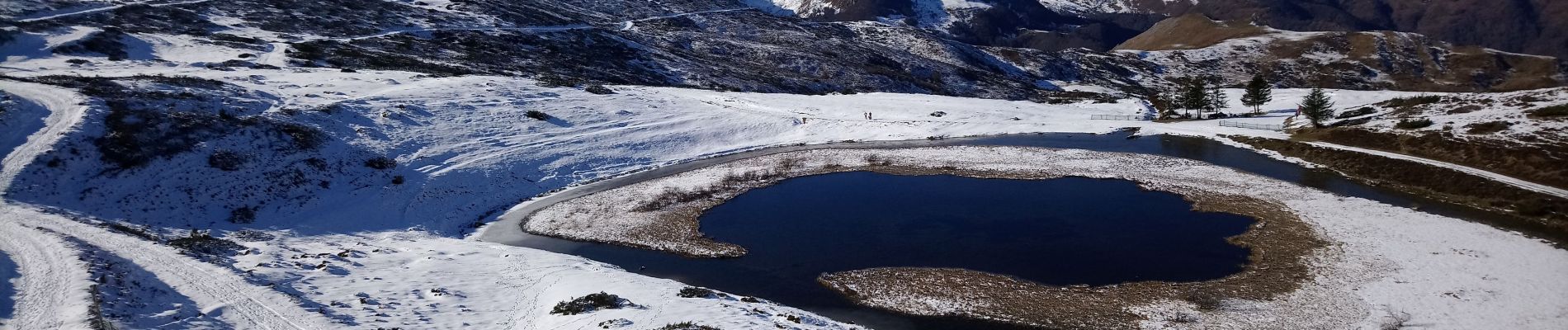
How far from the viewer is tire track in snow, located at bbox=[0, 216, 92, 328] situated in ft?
61.9

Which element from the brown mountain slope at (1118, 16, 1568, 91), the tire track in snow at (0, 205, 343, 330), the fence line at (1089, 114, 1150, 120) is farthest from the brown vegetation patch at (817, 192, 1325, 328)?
the brown mountain slope at (1118, 16, 1568, 91)

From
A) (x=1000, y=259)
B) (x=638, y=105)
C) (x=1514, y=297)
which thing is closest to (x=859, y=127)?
(x=638, y=105)

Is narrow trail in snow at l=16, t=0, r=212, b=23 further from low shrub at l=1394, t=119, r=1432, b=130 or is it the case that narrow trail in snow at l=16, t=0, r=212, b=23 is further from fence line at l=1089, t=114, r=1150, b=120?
low shrub at l=1394, t=119, r=1432, b=130

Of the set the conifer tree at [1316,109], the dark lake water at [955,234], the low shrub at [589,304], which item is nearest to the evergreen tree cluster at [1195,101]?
the conifer tree at [1316,109]

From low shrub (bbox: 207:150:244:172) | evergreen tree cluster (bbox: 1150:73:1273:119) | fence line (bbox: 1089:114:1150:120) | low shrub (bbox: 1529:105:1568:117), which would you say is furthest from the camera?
evergreen tree cluster (bbox: 1150:73:1273:119)

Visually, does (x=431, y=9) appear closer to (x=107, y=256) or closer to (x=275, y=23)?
(x=275, y=23)

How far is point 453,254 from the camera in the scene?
101 ft

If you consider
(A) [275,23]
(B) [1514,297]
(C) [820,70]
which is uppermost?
(A) [275,23]

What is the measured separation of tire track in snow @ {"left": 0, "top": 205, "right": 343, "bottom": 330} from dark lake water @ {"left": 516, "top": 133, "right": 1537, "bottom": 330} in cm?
1296

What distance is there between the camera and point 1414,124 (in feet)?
171

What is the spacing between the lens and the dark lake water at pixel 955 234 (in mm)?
28922

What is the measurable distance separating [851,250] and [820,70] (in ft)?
276

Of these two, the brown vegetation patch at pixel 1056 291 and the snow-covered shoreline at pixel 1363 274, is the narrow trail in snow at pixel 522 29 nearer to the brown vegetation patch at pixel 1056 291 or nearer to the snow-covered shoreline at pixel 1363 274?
the snow-covered shoreline at pixel 1363 274

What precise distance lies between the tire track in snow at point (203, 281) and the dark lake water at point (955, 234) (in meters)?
13.0
